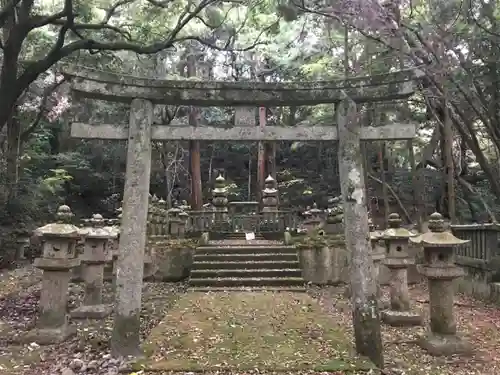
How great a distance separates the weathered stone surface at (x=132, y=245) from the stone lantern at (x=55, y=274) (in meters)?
1.85

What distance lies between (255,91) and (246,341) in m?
3.48

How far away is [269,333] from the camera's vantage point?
21.7 feet

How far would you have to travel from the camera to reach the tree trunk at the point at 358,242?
530 centimetres

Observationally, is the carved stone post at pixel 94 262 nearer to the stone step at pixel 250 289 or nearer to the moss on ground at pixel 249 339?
the moss on ground at pixel 249 339

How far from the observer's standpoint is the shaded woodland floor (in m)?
5.29

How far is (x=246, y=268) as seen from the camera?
1159cm

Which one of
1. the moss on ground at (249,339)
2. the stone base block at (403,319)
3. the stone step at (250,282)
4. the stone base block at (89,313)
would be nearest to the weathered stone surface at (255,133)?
the moss on ground at (249,339)

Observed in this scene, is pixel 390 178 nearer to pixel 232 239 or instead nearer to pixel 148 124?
pixel 232 239

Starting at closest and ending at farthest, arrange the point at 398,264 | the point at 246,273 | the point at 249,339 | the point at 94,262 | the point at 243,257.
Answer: the point at 249,339 < the point at 398,264 < the point at 94,262 < the point at 246,273 < the point at 243,257

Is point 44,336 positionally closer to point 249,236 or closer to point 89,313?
point 89,313

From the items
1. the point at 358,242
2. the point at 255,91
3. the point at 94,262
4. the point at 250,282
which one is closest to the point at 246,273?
the point at 250,282

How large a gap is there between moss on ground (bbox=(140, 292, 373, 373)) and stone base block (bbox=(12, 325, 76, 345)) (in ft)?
4.65

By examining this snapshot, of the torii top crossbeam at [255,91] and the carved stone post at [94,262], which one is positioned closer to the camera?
the torii top crossbeam at [255,91]

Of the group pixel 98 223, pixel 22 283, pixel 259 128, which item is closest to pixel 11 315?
pixel 98 223
